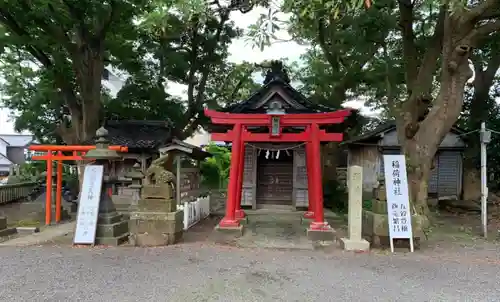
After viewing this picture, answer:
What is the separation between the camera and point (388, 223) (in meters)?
8.45

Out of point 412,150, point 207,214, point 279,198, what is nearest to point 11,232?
point 207,214

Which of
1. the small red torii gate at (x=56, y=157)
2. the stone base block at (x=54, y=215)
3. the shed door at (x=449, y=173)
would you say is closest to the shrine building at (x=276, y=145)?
the small red torii gate at (x=56, y=157)

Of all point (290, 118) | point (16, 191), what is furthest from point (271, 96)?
point (16, 191)

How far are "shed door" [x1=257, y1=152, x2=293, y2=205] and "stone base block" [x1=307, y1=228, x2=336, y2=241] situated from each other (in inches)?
233

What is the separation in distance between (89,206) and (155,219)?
166 centimetres

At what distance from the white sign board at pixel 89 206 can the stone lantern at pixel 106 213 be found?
250 millimetres

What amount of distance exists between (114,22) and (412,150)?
446 inches

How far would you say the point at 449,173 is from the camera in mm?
17969

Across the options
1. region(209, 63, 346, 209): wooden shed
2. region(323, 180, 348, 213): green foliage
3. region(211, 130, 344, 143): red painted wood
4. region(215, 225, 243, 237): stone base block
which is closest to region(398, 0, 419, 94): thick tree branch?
region(211, 130, 344, 143): red painted wood

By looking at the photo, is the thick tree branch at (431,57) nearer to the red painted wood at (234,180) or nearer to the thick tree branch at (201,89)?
the red painted wood at (234,180)

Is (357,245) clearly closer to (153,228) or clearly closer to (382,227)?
(382,227)

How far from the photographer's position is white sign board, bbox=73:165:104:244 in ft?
28.0

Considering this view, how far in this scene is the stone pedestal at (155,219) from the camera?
8456mm

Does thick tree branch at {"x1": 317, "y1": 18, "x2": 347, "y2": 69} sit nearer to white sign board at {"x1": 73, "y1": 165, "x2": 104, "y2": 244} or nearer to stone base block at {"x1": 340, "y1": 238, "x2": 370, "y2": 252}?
stone base block at {"x1": 340, "y1": 238, "x2": 370, "y2": 252}
